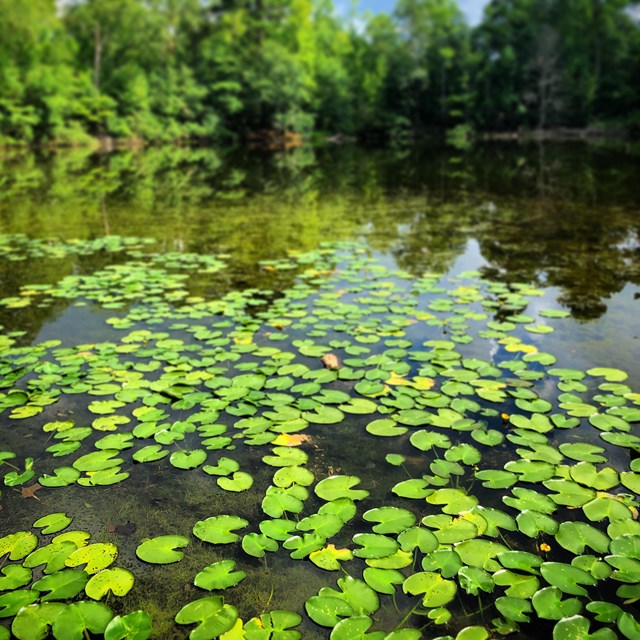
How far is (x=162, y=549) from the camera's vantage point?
62.0 inches

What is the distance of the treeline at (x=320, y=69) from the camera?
30266 millimetres

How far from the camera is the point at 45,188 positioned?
10867 mm

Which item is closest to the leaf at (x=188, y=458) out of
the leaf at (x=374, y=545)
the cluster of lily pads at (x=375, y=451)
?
the cluster of lily pads at (x=375, y=451)

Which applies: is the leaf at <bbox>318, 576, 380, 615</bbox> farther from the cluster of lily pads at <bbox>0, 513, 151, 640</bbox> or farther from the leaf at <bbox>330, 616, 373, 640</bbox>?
the cluster of lily pads at <bbox>0, 513, 151, 640</bbox>

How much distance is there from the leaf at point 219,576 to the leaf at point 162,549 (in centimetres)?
12

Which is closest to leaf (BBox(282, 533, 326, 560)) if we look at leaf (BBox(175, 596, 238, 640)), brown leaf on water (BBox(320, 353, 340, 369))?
leaf (BBox(175, 596, 238, 640))

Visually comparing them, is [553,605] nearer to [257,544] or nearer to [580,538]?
[580,538]

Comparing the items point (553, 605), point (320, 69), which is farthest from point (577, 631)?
point (320, 69)

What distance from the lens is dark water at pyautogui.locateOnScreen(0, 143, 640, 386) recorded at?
12.5 feet

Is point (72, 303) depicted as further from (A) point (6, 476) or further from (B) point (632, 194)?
(B) point (632, 194)

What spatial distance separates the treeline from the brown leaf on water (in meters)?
28.5

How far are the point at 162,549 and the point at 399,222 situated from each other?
6.06 meters

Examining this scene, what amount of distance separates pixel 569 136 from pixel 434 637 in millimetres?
37579

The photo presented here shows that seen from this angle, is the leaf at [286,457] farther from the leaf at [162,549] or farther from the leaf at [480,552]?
the leaf at [480,552]
